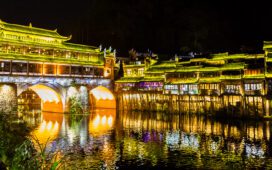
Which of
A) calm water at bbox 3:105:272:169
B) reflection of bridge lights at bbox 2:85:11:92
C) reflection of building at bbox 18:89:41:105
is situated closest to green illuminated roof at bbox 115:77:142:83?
reflection of building at bbox 18:89:41:105

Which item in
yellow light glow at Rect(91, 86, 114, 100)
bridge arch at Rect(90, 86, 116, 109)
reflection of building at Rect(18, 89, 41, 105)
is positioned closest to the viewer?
yellow light glow at Rect(91, 86, 114, 100)

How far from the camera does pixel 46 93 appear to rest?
58625 mm

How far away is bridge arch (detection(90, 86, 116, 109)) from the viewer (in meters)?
68.4

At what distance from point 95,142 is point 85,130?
8463mm

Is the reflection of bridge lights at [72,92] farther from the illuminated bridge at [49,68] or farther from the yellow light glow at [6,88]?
the yellow light glow at [6,88]

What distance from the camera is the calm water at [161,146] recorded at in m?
22.0

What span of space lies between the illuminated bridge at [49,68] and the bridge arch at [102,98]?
0.06 meters

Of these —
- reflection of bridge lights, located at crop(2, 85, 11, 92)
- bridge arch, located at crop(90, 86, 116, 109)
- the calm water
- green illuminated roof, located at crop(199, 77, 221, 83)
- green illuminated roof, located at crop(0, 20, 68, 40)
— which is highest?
green illuminated roof, located at crop(0, 20, 68, 40)

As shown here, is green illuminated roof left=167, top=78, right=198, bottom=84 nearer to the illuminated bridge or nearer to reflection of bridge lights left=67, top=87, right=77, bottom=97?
the illuminated bridge

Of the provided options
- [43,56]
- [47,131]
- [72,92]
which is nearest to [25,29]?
[43,56]

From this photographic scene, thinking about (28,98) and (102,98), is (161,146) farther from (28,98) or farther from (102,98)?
(28,98)

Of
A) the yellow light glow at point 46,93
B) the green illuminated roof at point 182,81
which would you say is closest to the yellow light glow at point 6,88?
the yellow light glow at point 46,93

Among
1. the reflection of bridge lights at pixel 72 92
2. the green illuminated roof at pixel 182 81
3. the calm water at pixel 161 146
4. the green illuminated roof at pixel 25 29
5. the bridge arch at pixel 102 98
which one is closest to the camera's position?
the calm water at pixel 161 146

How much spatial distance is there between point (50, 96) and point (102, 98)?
1466 centimetres
